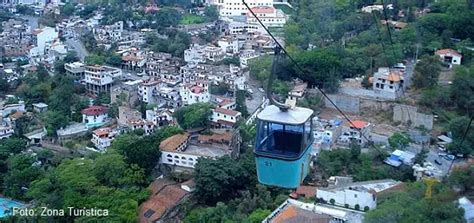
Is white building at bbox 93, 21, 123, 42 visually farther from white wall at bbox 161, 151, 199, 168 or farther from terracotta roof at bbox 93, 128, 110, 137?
white wall at bbox 161, 151, 199, 168

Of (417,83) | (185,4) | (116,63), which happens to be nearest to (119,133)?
(116,63)

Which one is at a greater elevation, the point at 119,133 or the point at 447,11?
the point at 447,11

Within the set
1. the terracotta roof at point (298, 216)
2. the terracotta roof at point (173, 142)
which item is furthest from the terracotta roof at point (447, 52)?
the terracotta roof at point (298, 216)

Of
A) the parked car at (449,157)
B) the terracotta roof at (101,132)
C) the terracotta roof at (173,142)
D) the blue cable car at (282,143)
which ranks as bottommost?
the terracotta roof at (101,132)

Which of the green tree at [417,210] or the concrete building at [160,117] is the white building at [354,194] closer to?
the green tree at [417,210]

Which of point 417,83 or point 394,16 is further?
point 394,16

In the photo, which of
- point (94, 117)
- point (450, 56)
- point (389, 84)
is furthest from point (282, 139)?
point (450, 56)

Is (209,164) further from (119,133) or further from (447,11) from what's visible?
(447,11)
